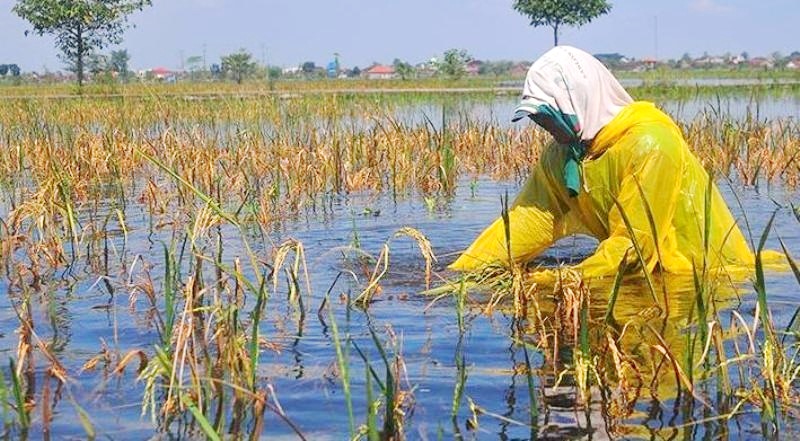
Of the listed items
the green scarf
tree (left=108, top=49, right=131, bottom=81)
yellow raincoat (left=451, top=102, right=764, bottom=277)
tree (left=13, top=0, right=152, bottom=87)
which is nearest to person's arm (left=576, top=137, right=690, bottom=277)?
yellow raincoat (left=451, top=102, right=764, bottom=277)

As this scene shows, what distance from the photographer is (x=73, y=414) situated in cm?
358

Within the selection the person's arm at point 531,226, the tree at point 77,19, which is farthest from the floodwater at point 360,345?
the tree at point 77,19

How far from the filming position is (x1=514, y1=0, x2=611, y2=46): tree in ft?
153

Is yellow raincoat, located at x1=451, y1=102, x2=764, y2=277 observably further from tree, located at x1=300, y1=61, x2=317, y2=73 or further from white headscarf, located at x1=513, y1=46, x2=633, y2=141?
tree, located at x1=300, y1=61, x2=317, y2=73

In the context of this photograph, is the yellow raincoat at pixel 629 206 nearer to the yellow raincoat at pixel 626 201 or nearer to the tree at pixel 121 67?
the yellow raincoat at pixel 626 201

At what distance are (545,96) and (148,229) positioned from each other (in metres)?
3.53

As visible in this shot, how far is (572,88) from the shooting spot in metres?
4.80

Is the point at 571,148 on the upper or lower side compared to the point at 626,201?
upper

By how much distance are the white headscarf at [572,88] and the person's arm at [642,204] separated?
237mm

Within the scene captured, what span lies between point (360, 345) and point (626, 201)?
1308 millimetres

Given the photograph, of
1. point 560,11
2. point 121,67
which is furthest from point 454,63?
point 121,67

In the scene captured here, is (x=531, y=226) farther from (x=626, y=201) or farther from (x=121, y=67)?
(x=121, y=67)

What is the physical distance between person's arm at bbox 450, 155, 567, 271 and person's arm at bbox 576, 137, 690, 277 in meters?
0.65

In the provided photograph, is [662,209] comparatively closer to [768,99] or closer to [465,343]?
[465,343]
